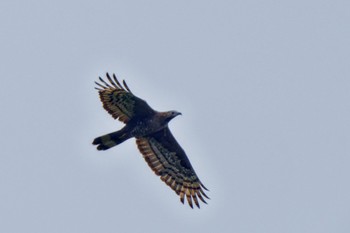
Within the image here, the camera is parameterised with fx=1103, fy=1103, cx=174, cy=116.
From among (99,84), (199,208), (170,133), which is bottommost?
(199,208)

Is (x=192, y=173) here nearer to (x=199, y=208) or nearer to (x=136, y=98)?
(x=199, y=208)

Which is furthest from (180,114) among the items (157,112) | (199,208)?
(199,208)

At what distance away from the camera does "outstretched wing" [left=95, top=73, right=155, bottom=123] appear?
34125 millimetres

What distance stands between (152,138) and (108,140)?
6.14ft

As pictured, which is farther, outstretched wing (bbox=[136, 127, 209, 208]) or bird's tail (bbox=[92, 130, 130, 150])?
outstretched wing (bbox=[136, 127, 209, 208])

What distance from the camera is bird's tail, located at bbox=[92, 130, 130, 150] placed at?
112ft

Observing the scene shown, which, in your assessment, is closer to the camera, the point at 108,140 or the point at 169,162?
the point at 108,140

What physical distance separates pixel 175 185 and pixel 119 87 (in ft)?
12.5

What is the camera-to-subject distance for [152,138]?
35438 mm

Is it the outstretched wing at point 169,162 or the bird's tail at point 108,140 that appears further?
the outstretched wing at point 169,162

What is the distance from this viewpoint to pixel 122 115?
113 feet

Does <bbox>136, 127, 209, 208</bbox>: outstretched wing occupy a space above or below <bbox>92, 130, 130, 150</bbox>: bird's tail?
below

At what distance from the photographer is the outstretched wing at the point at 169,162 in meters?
35.4

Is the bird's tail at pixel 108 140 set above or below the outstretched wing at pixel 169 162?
above
